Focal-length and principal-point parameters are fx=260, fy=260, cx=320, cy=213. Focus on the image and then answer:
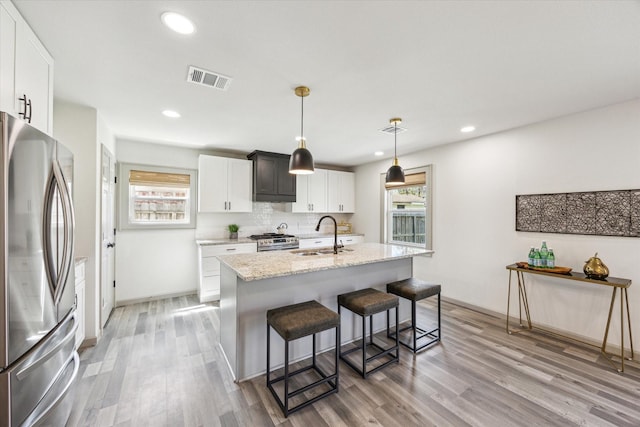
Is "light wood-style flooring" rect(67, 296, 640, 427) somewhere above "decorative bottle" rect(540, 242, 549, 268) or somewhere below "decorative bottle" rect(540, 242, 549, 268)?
below

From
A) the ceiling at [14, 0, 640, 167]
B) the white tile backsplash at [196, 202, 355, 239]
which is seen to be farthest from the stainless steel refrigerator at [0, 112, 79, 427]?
the white tile backsplash at [196, 202, 355, 239]

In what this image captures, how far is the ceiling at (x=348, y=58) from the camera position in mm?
1404

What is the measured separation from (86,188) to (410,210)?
4604mm

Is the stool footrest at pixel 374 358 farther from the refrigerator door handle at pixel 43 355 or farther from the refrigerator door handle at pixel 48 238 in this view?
the refrigerator door handle at pixel 48 238

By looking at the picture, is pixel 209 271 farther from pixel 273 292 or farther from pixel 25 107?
pixel 25 107

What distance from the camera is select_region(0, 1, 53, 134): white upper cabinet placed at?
133 cm

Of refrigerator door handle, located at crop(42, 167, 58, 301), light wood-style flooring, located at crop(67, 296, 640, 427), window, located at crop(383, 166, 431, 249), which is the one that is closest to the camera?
refrigerator door handle, located at crop(42, 167, 58, 301)

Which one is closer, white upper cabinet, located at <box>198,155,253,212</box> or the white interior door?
the white interior door

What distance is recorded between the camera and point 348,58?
1.82 m

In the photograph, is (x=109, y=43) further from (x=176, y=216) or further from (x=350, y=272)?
(x=176, y=216)

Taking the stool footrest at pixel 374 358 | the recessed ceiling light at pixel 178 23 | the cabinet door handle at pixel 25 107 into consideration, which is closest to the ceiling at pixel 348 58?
the recessed ceiling light at pixel 178 23

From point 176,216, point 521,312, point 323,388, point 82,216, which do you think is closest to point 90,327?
point 82,216

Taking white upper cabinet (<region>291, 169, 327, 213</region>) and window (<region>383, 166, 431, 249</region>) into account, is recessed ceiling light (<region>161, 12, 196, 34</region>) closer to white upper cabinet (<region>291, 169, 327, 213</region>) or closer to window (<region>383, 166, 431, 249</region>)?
white upper cabinet (<region>291, 169, 327, 213</region>)

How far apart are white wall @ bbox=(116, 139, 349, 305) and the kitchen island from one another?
2.17 meters
